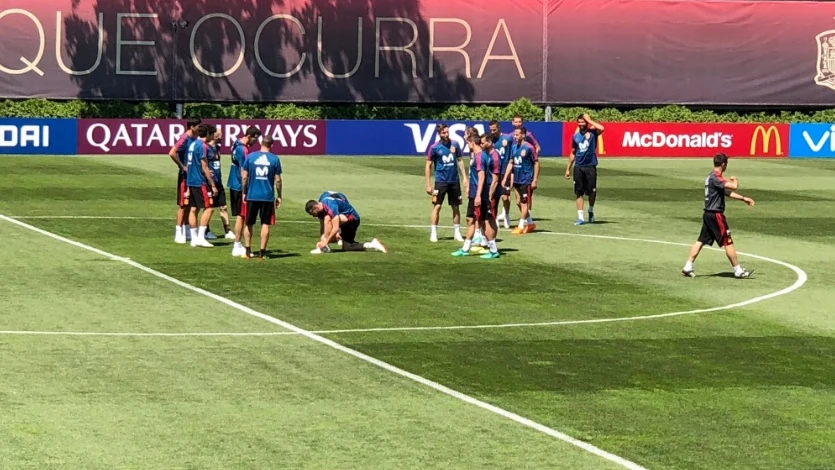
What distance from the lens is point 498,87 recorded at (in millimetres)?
62875

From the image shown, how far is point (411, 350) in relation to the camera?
1792 cm

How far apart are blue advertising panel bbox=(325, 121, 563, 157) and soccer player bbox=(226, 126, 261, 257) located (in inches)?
945

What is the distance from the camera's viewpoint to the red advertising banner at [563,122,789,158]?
185 feet

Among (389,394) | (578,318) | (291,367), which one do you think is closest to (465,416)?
(389,394)

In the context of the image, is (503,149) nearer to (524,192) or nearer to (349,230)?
(524,192)

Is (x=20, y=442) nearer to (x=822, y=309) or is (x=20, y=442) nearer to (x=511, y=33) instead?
(x=822, y=309)

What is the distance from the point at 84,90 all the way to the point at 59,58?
1.45 metres

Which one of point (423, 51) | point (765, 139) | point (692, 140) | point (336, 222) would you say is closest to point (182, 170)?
point (336, 222)

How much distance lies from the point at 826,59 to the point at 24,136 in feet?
112

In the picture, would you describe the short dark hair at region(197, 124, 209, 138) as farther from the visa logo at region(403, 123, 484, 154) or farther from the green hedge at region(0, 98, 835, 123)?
the green hedge at region(0, 98, 835, 123)

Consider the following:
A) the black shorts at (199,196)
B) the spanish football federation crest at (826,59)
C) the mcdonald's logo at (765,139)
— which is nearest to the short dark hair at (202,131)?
the black shorts at (199,196)

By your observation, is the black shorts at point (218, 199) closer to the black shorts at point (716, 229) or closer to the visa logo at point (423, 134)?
the black shorts at point (716, 229)

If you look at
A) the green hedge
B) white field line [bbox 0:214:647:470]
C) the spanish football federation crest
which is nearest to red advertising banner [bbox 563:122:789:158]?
the green hedge

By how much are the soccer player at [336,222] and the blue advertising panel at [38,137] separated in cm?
2374
